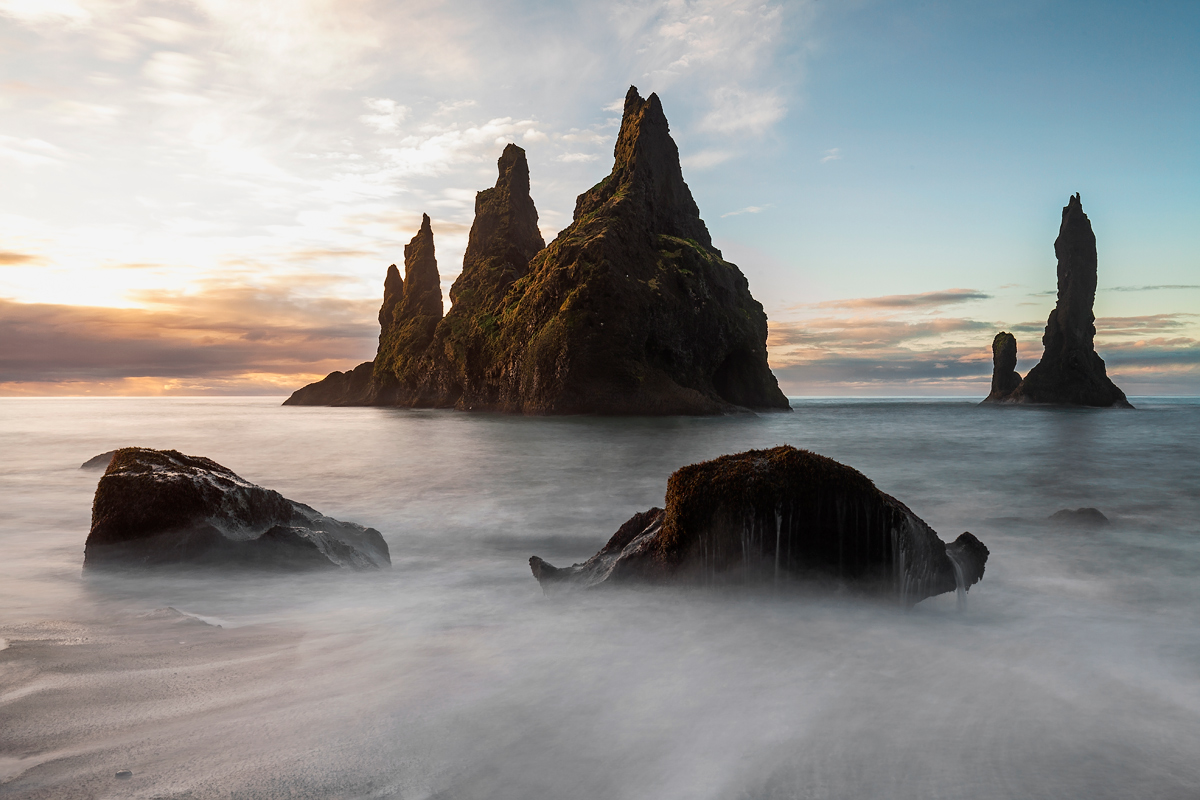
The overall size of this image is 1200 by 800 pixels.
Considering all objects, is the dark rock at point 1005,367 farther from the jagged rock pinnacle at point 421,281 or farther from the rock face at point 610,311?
the jagged rock pinnacle at point 421,281

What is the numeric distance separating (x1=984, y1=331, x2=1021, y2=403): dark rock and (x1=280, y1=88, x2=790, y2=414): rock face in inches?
1845

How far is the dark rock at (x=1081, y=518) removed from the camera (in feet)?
34.6

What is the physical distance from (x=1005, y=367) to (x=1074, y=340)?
13304 mm

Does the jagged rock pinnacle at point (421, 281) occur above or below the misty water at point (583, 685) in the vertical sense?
above

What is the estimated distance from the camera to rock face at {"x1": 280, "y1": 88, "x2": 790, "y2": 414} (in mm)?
56000

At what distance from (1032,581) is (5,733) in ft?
30.1

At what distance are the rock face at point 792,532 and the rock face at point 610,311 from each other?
49.1 m

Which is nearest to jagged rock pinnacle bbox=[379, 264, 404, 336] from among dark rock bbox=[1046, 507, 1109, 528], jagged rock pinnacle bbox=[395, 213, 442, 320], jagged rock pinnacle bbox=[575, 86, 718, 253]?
jagged rock pinnacle bbox=[395, 213, 442, 320]

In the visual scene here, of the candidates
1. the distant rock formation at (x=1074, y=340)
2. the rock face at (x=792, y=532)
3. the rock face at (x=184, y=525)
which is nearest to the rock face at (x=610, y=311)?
the distant rock formation at (x=1074, y=340)

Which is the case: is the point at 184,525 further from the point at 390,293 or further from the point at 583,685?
the point at 390,293

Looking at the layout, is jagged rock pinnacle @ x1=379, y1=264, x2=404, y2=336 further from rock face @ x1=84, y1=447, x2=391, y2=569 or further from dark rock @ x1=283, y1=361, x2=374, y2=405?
rock face @ x1=84, y1=447, x2=391, y2=569

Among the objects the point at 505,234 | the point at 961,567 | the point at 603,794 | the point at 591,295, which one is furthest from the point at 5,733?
the point at 505,234

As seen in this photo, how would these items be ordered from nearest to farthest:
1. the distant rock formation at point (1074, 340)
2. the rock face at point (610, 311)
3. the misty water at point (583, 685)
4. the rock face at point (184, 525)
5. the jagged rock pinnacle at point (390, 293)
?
the misty water at point (583, 685)
the rock face at point (184, 525)
the rock face at point (610, 311)
the distant rock formation at point (1074, 340)
the jagged rock pinnacle at point (390, 293)

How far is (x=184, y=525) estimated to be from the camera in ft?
22.4
